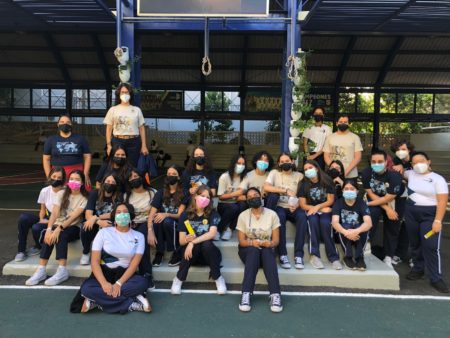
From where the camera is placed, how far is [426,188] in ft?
14.7

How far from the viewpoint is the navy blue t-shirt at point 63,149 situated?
17.1ft

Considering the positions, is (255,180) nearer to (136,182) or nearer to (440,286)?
(136,182)

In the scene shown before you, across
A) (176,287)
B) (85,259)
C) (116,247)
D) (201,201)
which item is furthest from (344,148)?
(85,259)

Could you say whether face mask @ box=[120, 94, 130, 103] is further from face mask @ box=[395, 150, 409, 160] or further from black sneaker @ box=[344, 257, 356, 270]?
face mask @ box=[395, 150, 409, 160]

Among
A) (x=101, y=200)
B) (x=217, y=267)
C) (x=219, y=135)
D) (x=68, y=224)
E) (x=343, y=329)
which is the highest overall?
(x=219, y=135)

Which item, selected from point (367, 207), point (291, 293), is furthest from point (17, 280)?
point (367, 207)

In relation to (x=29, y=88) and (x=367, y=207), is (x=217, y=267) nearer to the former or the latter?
(x=367, y=207)

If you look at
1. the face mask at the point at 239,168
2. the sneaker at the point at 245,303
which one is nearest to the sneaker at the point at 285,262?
the sneaker at the point at 245,303

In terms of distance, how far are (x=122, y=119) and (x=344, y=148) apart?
323 cm

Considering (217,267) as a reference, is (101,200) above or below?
above

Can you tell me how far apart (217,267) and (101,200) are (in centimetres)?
163

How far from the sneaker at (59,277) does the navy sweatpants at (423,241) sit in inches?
162

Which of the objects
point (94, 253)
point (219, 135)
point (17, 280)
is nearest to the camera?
point (94, 253)

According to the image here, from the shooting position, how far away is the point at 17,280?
452 centimetres
